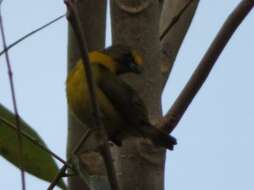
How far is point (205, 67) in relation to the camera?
5.20 ft

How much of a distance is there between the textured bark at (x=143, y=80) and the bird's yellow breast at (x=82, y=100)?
0.52 metres

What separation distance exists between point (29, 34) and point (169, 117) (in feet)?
1.25

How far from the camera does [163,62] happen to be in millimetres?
2100

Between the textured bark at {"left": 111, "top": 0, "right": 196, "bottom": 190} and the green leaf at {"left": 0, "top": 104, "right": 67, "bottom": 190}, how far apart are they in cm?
20

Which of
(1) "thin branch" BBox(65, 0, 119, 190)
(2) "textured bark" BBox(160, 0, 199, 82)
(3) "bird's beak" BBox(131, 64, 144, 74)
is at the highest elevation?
(2) "textured bark" BBox(160, 0, 199, 82)

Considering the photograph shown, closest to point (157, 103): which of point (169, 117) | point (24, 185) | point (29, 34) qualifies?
point (169, 117)

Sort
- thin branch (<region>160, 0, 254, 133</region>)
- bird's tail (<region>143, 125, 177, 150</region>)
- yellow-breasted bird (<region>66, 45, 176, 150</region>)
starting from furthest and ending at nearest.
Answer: yellow-breasted bird (<region>66, 45, 176, 150</region>) < bird's tail (<region>143, 125, 177, 150</region>) < thin branch (<region>160, 0, 254, 133</region>)

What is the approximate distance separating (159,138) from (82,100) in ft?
1.85

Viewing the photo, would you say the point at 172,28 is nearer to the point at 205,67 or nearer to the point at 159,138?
the point at 159,138

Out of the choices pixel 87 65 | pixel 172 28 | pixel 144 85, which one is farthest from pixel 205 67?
pixel 172 28

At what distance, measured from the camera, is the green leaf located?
72.6 inches

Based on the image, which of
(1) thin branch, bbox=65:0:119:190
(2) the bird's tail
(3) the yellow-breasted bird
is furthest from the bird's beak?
(1) thin branch, bbox=65:0:119:190

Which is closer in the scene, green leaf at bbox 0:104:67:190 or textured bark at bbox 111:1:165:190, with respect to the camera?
textured bark at bbox 111:1:165:190

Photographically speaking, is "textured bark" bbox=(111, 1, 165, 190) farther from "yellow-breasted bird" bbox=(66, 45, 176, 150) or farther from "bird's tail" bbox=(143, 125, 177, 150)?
"yellow-breasted bird" bbox=(66, 45, 176, 150)
